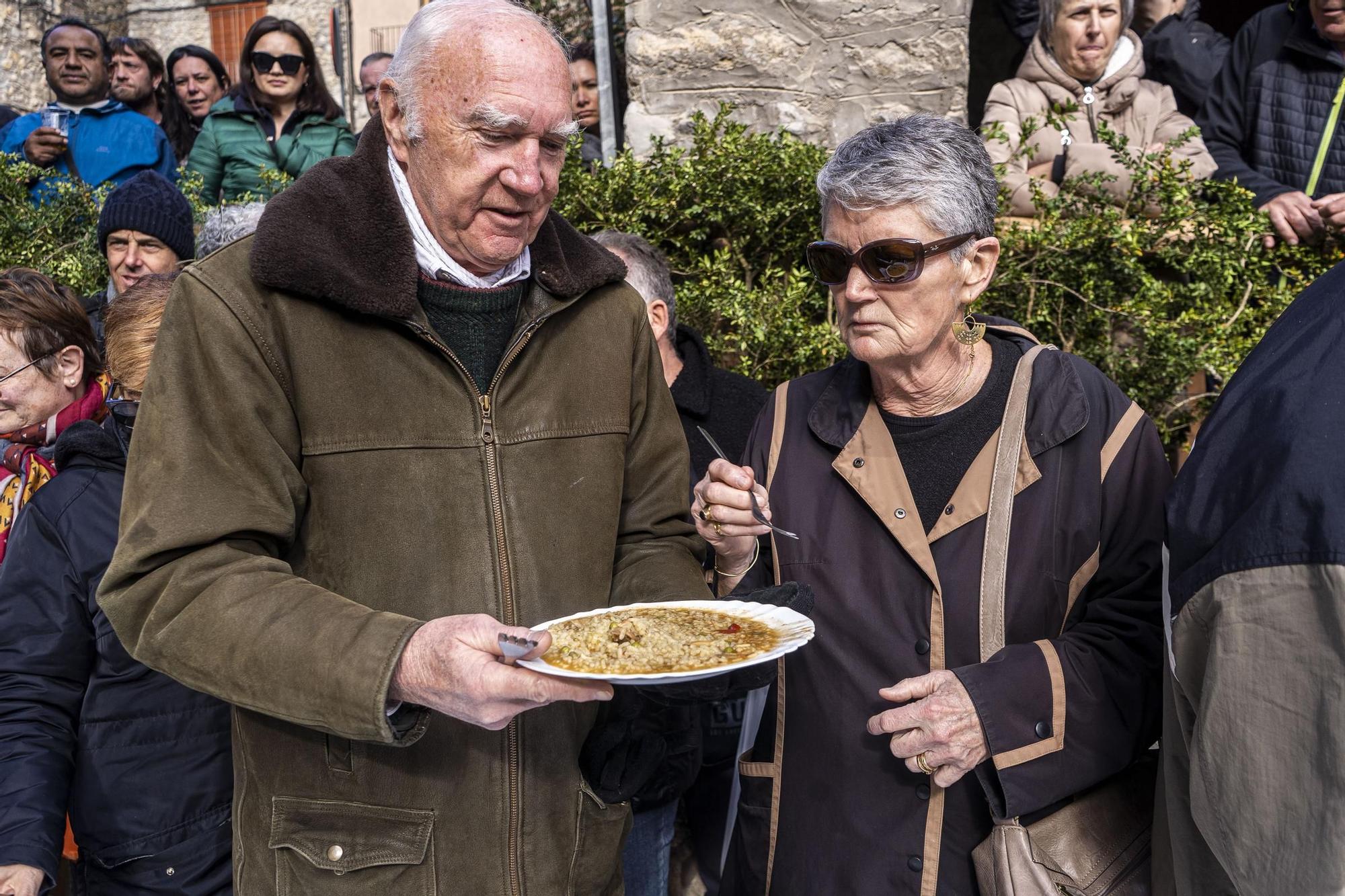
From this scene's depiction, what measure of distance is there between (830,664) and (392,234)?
119 cm

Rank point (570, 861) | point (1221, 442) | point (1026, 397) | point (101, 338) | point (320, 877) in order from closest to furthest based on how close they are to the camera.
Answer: point (1221, 442)
point (320, 877)
point (570, 861)
point (1026, 397)
point (101, 338)

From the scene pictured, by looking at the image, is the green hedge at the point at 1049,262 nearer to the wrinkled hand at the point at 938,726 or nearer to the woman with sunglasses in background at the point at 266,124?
the woman with sunglasses in background at the point at 266,124

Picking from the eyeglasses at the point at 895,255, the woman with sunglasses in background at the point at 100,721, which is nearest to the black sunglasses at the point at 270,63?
the woman with sunglasses in background at the point at 100,721

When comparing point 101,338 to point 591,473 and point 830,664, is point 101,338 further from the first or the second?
point 830,664

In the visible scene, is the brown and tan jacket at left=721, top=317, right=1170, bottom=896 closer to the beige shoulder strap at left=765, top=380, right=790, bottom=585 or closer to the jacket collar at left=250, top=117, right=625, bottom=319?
the beige shoulder strap at left=765, top=380, right=790, bottom=585

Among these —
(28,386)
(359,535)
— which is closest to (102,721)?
(359,535)

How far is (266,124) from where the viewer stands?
17.4 feet

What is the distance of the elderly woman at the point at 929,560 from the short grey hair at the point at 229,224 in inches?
95.4

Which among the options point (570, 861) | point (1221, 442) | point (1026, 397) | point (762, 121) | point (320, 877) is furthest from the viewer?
point (762, 121)

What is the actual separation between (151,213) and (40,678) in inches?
91.1

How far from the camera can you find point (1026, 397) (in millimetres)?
2127

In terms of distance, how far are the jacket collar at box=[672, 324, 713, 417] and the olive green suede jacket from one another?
48.6 inches

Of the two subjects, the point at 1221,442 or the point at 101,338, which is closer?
the point at 1221,442

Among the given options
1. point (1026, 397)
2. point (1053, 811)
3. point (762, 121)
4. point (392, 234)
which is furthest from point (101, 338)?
point (1053, 811)
